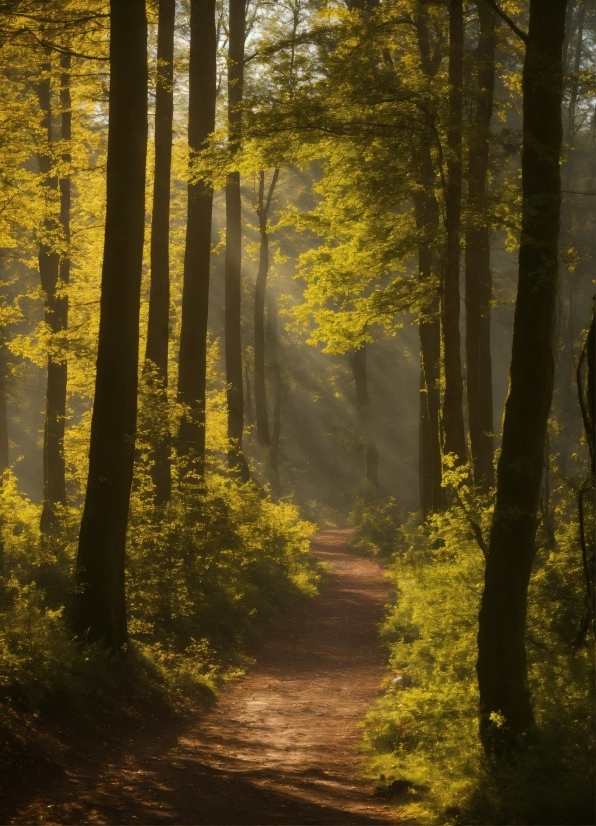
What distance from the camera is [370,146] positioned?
12.1m

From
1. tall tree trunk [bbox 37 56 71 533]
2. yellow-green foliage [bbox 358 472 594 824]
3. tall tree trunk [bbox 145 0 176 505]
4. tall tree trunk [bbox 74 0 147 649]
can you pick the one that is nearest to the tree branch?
yellow-green foliage [bbox 358 472 594 824]

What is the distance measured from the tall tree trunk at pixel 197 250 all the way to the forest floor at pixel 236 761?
5051 mm

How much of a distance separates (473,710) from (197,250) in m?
10.5

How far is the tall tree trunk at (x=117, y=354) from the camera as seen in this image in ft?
33.0

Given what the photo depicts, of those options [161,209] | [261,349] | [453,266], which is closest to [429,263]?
[453,266]

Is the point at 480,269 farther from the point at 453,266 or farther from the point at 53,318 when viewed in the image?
the point at 53,318

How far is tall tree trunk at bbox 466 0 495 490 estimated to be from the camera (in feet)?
44.1

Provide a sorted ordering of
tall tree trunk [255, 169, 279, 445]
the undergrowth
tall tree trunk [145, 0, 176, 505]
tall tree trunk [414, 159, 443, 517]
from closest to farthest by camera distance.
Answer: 1. the undergrowth
2. tall tree trunk [414, 159, 443, 517]
3. tall tree trunk [145, 0, 176, 505]
4. tall tree trunk [255, 169, 279, 445]

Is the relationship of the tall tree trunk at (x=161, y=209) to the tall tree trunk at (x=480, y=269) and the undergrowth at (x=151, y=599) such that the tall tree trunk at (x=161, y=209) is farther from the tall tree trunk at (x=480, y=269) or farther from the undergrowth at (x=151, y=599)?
the tall tree trunk at (x=480, y=269)

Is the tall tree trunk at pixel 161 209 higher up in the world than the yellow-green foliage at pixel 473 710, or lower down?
higher up

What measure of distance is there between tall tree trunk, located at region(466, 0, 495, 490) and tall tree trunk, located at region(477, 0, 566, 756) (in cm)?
540

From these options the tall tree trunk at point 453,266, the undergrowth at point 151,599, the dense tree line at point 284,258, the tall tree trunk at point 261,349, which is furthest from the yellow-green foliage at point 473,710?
the tall tree trunk at point 261,349

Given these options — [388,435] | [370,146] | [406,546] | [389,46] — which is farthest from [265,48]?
[388,435]

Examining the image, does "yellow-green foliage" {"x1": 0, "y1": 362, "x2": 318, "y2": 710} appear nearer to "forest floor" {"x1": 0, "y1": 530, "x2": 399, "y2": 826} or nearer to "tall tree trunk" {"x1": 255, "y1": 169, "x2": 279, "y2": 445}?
"forest floor" {"x1": 0, "y1": 530, "x2": 399, "y2": 826}
